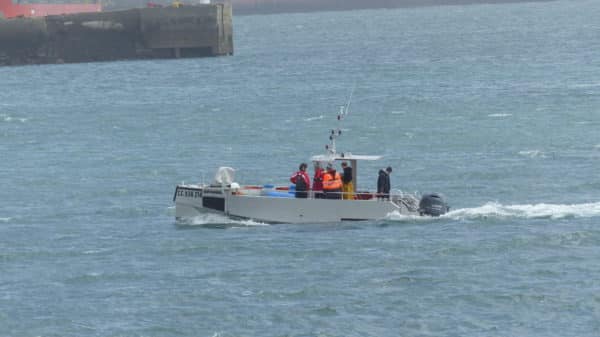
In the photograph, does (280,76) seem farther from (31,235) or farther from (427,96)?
(31,235)

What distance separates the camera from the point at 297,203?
39.6 m

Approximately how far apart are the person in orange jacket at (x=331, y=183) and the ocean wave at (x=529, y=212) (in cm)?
324

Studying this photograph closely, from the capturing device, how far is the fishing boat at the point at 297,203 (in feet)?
130

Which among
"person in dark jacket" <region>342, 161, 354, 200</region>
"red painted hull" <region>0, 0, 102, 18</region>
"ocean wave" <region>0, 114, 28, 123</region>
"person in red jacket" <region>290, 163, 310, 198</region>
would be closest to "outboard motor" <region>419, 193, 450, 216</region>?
"person in dark jacket" <region>342, 161, 354, 200</region>

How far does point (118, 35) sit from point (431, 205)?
265 feet

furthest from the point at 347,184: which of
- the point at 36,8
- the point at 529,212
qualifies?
the point at 36,8

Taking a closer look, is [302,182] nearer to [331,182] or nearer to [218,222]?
[331,182]

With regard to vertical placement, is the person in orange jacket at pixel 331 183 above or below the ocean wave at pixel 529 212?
above

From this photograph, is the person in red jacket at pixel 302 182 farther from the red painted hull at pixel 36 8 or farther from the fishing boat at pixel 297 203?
the red painted hull at pixel 36 8

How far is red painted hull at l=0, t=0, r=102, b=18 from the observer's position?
420 ft

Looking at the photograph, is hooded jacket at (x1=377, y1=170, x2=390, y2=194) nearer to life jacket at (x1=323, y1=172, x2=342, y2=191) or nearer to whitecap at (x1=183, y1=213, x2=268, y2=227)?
life jacket at (x1=323, y1=172, x2=342, y2=191)

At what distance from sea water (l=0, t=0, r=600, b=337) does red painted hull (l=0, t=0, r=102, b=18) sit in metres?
33.0

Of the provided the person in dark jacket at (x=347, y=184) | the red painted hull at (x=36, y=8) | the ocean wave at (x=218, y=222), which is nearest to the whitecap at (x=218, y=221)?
the ocean wave at (x=218, y=222)

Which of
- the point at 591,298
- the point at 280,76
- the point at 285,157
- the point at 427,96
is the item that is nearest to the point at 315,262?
the point at 591,298
